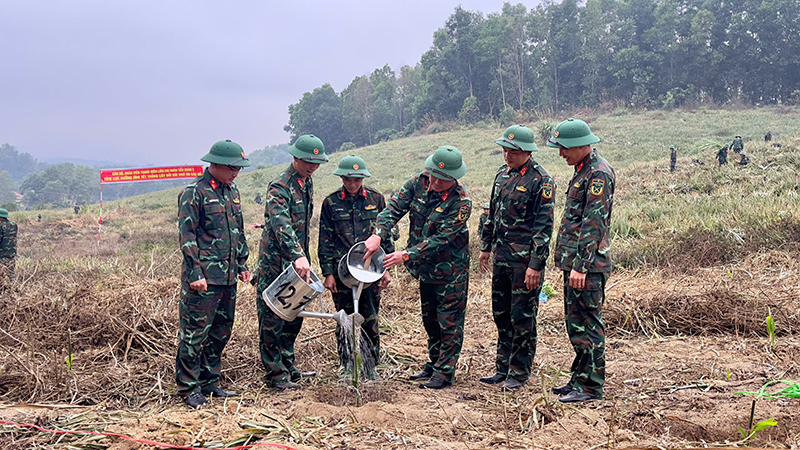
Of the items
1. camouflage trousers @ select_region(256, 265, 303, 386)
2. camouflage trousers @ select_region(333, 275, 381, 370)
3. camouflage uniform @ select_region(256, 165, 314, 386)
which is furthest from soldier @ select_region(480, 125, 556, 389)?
camouflage trousers @ select_region(256, 265, 303, 386)

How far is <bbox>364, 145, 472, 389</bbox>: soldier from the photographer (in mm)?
4344

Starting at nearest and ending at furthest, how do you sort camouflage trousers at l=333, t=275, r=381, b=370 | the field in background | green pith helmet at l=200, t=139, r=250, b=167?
the field in background, green pith helmet at l=200, t=139, r=250, b=167, camouflage trousers at l=333, t=275, r=381, b=370

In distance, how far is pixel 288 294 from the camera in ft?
13.0

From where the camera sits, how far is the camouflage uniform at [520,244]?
4188 millimetres

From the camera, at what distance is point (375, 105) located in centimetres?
6556

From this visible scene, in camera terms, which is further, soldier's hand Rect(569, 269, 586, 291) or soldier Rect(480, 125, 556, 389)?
soldier Rect(480, 125, 556, 389)

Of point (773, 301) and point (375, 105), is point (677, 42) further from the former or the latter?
point (773, 301)

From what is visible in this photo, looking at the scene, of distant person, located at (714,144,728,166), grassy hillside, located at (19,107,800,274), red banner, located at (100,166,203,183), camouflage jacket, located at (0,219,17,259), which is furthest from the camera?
distant person, located at (714,144,728,166)

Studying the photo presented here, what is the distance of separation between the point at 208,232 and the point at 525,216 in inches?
93.7

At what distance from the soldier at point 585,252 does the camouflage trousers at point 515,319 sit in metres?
0.37

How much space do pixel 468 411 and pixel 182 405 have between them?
2.03m

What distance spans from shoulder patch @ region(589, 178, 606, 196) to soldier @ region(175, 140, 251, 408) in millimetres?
2463

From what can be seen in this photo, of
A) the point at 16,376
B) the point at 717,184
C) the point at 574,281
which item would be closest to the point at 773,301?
the point at 574,281

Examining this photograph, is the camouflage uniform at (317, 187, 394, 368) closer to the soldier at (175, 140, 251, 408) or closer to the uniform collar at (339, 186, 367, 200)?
the uniform collar at (339, 186, 367, 200)
